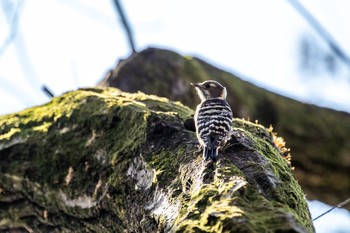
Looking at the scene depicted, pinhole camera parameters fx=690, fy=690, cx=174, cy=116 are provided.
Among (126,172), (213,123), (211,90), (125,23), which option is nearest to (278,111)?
(211,90)

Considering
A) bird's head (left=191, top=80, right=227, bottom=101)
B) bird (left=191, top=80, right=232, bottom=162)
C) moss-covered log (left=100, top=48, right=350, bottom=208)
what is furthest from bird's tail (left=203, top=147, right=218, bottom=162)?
moss-covered log (left=100, top=48, right=350, bottom=208)

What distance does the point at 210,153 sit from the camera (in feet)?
9.77

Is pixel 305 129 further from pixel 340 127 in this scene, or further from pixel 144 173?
pixel 144 173

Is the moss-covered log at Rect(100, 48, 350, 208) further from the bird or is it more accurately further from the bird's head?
the bird

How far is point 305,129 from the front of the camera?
18.4 ft

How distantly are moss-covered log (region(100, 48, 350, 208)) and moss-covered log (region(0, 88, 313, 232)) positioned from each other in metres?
1.57

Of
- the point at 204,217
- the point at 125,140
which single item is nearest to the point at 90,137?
the point at 125,140

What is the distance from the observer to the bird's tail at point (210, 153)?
292 cm

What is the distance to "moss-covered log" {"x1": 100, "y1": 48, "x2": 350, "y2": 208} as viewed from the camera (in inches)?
214

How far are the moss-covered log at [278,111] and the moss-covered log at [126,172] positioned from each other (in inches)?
61.7

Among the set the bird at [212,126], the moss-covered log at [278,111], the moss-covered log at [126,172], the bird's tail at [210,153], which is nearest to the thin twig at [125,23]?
the moss-covered log at [278,111]

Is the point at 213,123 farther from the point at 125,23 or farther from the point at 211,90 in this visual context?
the point at 125,23

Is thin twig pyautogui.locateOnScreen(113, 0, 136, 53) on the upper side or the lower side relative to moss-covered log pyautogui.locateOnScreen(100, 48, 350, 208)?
upper

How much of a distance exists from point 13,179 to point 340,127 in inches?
116
